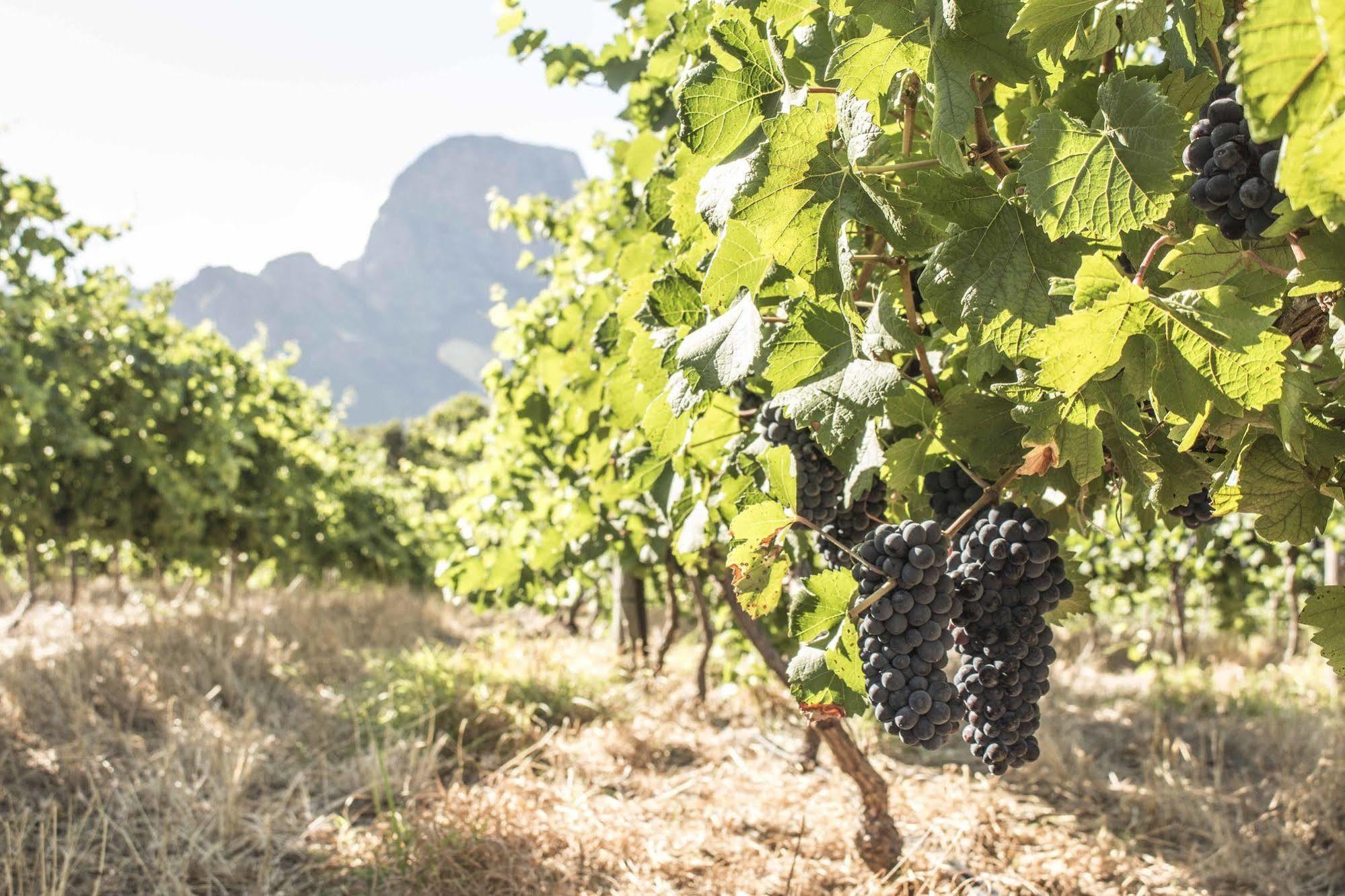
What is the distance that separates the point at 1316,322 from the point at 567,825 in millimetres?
2796

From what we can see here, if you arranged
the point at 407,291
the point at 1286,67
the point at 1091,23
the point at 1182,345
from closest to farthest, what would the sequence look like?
the point at 1286,67 < the point at 1182,345 < the point at 1091,23 < the point at 407,291

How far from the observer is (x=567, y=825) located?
3111 mm

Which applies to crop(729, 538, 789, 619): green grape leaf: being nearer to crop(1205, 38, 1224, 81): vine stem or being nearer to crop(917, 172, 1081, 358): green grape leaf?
crop(917, 172, 1081, 358): green grape leaf

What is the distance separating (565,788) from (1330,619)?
2.96m

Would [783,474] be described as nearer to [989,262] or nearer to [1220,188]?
[989,262]

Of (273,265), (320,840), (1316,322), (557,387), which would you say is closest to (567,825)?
(320,840)

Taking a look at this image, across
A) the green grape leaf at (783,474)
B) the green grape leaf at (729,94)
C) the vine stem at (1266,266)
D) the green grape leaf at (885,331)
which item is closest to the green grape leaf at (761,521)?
the green grape leaf at (783,474)

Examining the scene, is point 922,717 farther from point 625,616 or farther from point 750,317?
point 625,616

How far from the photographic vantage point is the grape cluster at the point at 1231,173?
30.3 inches

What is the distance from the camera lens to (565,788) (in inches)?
139

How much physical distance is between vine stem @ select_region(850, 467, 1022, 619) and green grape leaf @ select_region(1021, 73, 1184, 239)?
372mm

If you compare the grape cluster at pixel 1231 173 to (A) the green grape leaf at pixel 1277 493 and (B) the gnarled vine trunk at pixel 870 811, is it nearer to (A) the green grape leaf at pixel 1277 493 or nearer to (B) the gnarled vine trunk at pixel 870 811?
(A) the green grape leaf at pixel 1277 493

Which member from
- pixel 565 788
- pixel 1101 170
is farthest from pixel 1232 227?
pixel 565 788

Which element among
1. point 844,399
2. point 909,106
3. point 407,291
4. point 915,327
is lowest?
point 844,399
